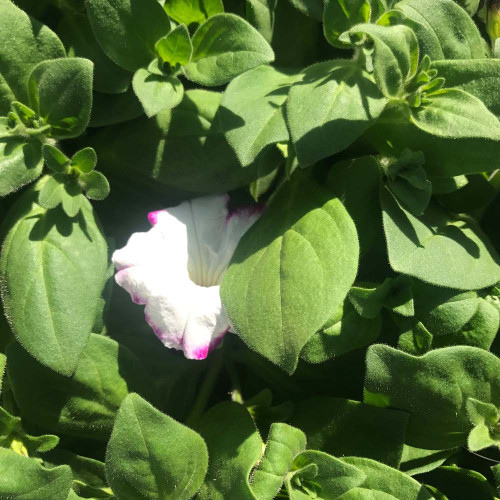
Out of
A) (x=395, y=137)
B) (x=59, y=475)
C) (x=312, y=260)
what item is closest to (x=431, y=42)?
(x=395, y=137)

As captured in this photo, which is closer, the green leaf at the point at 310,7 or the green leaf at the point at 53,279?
the green leaf at the point at 53,279

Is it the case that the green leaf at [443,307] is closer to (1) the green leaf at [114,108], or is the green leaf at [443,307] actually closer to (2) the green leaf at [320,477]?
(2) the green leaf at [320,477]

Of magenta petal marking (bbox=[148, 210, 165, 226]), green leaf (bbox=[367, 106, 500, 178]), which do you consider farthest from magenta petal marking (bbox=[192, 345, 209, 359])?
green leaf (bbox=[367, 106, 500, 178])

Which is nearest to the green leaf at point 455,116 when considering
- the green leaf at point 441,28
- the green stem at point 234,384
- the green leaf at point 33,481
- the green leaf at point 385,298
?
the green leaf at point 441,28

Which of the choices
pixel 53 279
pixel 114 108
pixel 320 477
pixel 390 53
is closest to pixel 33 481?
pixel 53 279

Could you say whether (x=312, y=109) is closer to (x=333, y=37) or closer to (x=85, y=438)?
(x=333, y=37)
